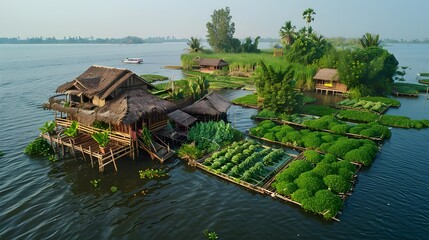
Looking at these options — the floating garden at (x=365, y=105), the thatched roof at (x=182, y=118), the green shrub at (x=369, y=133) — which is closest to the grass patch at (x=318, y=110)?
the floating garden at (x=365, y=105)

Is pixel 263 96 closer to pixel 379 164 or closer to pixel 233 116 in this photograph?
pixel 233 116

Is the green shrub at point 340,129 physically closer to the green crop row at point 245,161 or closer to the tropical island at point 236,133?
the tropical island at point 236,133

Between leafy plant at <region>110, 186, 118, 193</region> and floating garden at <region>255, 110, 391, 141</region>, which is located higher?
floating garden at <region>255, 110, 391, 141</region>

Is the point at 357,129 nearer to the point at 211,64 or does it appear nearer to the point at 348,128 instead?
the point at 348,128

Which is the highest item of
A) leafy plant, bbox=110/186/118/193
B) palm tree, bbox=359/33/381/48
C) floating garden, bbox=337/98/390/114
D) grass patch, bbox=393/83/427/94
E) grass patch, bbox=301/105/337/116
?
palm tree, bbox=359/33/381/48

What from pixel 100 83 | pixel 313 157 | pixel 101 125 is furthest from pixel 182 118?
pixel 313 157

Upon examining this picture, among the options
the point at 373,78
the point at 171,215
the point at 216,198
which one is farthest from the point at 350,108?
the point at 171,215

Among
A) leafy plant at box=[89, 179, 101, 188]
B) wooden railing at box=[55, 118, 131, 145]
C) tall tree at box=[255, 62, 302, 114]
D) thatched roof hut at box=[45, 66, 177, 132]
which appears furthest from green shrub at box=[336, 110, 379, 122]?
leafy plant at box=[89, 179, 101, 188]

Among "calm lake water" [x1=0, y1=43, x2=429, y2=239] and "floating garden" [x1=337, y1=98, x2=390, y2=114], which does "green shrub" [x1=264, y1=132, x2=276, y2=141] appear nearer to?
"calm lake water" [x1=0, y1=43, x2=429, y2=239]
